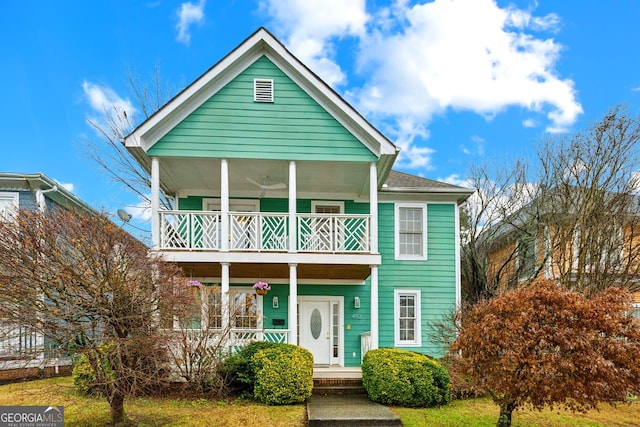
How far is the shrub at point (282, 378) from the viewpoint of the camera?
9539 mm

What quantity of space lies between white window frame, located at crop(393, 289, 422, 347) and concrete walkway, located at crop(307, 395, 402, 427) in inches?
145

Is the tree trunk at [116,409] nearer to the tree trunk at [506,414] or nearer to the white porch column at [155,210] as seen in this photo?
the white porch column at [155,210]

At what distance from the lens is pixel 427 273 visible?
46.7 feet

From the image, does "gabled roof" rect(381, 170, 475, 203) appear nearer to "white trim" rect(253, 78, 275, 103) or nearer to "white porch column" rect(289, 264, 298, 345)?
"white porch column" rect(289, 264, 298, 345)

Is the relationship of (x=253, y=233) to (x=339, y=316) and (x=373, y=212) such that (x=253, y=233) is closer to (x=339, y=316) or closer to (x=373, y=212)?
(x=373, y=212)

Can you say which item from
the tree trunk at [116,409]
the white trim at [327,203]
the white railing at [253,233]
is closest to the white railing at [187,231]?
the white railing at [253,233]

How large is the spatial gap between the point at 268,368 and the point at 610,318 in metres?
6.32

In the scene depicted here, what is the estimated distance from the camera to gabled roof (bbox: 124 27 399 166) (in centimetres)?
1123

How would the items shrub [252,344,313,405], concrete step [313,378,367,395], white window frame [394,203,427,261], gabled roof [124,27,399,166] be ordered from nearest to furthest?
shrub [252,344,313,405]
concrete step [313,378,367,395]
gabled roof [124,27,399,166]
white window frame [394,203,427,261]

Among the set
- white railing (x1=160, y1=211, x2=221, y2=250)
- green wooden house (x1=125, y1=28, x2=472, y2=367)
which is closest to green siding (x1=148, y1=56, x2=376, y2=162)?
green wooden house (x1=125, y1=28, x2=472, y2=367)

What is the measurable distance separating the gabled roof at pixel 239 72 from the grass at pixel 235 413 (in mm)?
5708

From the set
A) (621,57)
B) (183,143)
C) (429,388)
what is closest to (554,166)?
(621,57)

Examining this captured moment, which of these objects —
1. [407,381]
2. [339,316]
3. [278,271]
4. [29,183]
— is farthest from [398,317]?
[29,183]

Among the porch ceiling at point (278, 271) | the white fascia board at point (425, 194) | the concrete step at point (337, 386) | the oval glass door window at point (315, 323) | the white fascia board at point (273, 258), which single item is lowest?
the concrete step at point (337, 386)
